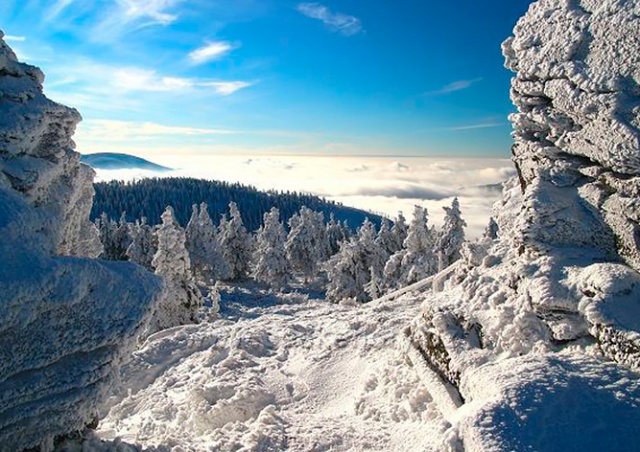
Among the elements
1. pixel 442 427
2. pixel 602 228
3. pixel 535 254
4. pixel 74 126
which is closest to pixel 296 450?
pixel 442 427

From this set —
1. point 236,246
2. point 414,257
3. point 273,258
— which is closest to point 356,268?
point 414,257

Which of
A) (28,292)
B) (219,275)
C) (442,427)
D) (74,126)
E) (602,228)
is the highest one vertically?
(74,126)

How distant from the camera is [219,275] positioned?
61.3m

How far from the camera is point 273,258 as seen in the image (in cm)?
5806

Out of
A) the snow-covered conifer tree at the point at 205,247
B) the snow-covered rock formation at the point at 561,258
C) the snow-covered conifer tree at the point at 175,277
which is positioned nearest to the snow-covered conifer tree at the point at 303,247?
the snow-covered conifer tree at the point at 205,247

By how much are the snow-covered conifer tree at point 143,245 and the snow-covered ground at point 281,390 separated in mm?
46542

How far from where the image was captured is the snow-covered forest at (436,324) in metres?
7.33

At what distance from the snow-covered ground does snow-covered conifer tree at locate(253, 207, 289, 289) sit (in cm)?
3796

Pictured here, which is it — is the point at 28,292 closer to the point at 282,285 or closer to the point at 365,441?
the point at 365,441

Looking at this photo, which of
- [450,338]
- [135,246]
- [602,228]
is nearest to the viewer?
[602,228]

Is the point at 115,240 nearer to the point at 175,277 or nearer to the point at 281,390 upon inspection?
the point at 175,277

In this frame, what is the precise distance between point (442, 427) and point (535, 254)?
13.7 ft

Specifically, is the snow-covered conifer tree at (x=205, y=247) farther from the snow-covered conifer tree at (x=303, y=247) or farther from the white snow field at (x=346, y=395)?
the white snow field at (x=346, y=395)

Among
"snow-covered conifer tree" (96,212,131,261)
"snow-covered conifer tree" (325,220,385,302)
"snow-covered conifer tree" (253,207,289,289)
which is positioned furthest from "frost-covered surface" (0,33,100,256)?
"snow-covered conifer tree" (96,212,131,261)
